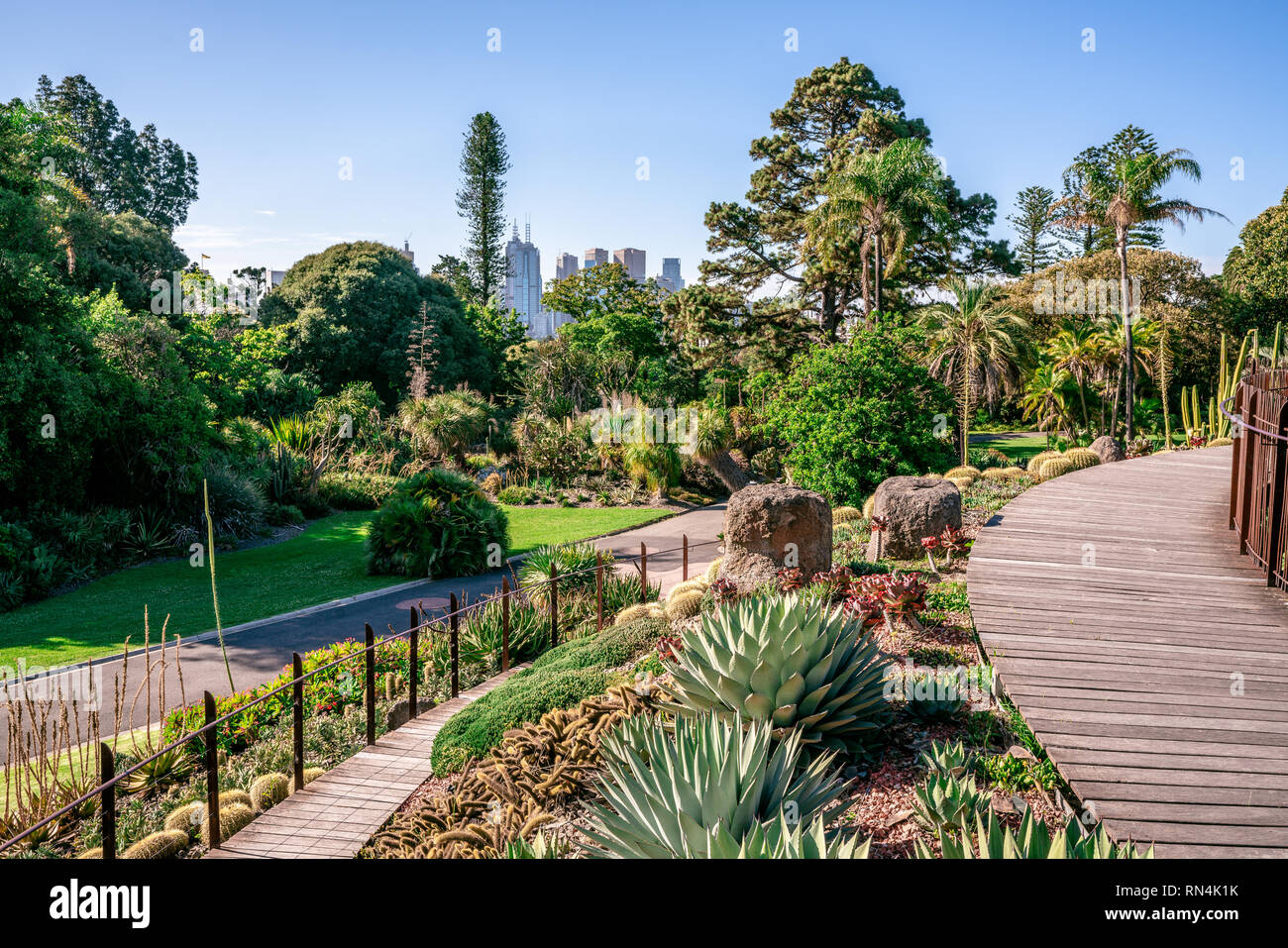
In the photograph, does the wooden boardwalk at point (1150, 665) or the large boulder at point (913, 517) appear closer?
the wooden boardwalk at point (1150, 665)

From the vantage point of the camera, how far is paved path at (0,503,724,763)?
8839 millimetres

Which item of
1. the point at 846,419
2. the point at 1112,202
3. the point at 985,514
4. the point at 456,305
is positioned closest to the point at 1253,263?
the point at 1112,202

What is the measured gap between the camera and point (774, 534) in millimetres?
8961

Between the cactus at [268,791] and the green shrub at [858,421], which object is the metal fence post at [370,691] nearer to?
the cactus at [268,791]

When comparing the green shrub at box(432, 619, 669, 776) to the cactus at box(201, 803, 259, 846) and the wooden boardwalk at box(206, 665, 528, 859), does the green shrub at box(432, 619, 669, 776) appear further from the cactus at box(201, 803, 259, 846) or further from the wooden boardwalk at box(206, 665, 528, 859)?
the cactus at box(201, 803, 259, 846)

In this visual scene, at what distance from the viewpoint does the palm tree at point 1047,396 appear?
27.8 meters

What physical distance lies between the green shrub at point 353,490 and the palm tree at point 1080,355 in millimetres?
21183

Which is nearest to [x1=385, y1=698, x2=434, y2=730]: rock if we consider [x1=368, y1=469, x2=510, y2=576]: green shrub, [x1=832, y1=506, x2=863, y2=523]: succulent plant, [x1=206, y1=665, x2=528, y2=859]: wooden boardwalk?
[x1=206, y1=665, x2=528, y2=859]: wooden boardwalk

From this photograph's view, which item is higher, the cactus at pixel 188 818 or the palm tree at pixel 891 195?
the palm tree at pixel 891 195

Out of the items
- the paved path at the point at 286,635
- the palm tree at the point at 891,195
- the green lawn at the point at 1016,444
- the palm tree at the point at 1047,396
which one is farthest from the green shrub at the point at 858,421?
the palm tree at the point at 1047,396

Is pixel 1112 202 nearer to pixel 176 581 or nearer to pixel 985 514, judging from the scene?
pixel 985 514

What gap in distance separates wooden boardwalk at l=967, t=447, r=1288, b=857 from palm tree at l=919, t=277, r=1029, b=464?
1122cm

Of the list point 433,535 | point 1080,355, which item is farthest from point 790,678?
point 1080,355

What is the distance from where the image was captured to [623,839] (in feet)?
10.6
